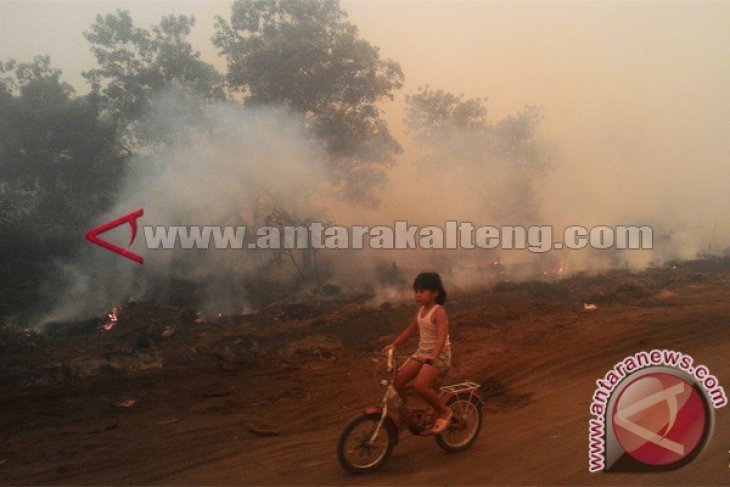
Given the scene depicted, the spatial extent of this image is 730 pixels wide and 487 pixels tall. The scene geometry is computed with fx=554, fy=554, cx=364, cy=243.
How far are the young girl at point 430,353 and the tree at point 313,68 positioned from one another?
11.8 m

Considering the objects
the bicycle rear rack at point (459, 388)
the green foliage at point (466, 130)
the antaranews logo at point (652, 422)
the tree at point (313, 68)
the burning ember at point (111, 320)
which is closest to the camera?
the antaranews logo at point (652, 422)

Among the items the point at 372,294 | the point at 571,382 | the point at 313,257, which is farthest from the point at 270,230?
the point at 571,382

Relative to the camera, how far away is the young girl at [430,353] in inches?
192

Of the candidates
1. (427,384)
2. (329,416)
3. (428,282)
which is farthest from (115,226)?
(427,384)

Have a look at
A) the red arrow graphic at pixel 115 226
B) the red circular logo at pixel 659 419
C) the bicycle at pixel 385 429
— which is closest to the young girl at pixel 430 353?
the bicycle at pixel 385 429

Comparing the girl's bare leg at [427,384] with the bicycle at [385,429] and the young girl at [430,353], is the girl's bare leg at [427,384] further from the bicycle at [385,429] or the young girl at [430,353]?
the bicycle at [385,429]

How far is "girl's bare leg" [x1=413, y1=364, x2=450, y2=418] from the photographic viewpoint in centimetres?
485

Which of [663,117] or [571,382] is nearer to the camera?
[571,382]

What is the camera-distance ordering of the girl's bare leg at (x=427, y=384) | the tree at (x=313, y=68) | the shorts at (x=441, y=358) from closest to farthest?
the girl's bare leg at (x=427, y=384), the shorts at (x=441, y=358), the tree at (x=313, y=68)

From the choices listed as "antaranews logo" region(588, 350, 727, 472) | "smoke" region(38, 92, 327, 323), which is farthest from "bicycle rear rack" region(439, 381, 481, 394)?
"smoke" region(38, 92, 327, 323)

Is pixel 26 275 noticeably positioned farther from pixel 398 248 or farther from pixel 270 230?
pixel 398 248

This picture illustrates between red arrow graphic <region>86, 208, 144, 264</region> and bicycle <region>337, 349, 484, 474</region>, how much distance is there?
9995mm

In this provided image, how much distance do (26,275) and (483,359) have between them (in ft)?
35.7

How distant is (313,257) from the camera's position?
1575 cm
